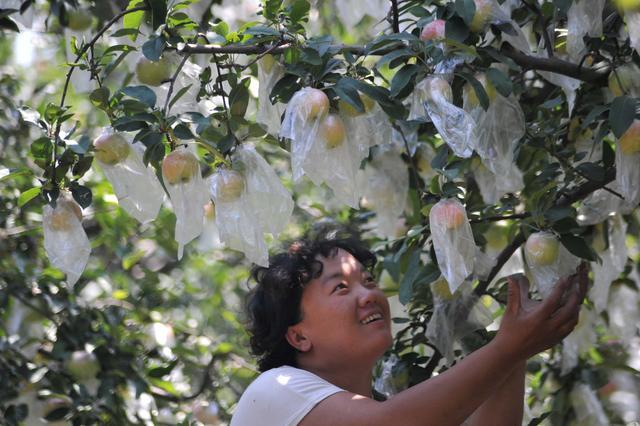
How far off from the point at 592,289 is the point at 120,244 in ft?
5.12

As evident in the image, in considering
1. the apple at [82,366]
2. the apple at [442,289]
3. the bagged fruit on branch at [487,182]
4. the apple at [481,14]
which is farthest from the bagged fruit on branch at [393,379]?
the apple at [82,366]

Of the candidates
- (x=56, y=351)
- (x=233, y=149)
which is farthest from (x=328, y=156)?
(x=56, y=351)

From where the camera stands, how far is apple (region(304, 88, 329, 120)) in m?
1.68

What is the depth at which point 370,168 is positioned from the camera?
8.21 ft

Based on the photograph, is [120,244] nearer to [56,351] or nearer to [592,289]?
[56,351]

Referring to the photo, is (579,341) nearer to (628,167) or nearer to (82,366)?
(628,167)

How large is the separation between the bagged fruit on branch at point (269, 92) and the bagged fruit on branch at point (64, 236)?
13.6 inches

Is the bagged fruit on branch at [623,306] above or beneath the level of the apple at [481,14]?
beneath

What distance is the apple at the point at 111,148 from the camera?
71.5 inches

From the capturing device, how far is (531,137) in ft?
6.69

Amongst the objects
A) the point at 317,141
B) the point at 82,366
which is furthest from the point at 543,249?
the point at 82,366

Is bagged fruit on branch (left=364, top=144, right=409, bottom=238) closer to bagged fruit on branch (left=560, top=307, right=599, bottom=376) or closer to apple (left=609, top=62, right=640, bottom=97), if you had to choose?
bagged fruit on branch (left=560, top=307, right=599, bottom=376)

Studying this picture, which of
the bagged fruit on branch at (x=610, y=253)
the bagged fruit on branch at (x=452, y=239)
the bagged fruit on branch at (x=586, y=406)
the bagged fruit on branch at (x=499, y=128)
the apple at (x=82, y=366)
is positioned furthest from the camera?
the apple at (x=82, y=366)

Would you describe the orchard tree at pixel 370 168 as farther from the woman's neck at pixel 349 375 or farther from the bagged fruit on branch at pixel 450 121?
the woman's neck at pixel 349 375
